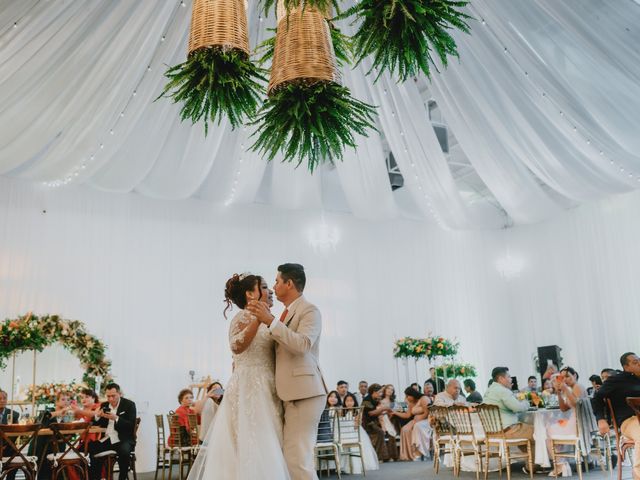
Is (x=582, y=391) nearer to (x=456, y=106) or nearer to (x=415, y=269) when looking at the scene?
(x=456, y=106)

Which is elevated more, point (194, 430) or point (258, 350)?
point (258, 350)

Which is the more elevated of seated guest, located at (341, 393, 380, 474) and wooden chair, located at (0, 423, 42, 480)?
wooden chair, located at (0, 423, 42, 480)

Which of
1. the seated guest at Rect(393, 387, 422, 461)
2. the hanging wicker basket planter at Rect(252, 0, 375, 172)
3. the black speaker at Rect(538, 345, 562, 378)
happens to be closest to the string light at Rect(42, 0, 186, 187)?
the hanging wicker basket planter at Rect(252, 0, 375, 172)

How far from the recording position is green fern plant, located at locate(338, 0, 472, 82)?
184 centimetres

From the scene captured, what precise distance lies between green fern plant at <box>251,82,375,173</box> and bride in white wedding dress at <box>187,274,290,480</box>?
142cm

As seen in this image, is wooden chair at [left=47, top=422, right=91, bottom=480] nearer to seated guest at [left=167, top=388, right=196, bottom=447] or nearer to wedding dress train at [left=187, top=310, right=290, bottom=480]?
seated guest at [left=167, top=388, right=196, bottom=447]

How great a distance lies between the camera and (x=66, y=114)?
7.82 meters

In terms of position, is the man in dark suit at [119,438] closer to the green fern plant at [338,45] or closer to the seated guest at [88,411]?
the seated guest at [88,411]

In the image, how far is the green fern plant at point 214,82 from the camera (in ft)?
6.97

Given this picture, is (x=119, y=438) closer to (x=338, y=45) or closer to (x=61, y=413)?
(x=61, y=413)

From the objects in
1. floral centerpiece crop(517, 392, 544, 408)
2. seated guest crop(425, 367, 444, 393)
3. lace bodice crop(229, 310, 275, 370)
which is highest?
lace bodice crop(229, 310, 275, 370)

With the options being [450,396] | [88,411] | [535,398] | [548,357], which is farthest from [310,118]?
[548,357]

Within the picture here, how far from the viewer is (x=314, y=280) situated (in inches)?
531

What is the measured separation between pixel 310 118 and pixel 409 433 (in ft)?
28.7
